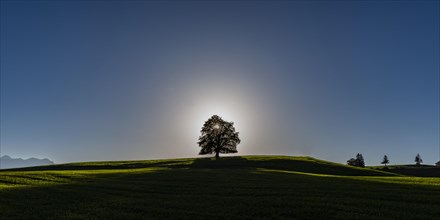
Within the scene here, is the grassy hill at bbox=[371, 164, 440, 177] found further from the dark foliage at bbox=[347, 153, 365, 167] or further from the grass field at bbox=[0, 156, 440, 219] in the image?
the grass field at bbox=[0, 156, 440, 219]

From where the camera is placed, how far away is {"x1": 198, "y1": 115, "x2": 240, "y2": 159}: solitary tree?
113812mm

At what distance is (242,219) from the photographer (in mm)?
23266

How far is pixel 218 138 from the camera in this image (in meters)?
114

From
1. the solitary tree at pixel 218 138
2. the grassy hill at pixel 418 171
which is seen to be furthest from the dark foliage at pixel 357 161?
the solitary tree at pixel 218 138

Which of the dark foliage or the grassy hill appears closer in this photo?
the grassy hill

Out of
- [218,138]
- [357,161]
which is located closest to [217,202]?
[218,138]

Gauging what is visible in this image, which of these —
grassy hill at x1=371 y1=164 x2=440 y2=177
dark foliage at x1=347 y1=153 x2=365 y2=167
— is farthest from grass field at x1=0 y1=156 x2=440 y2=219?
dark foliage at x1=347 y1=153 x2=365 y2=167

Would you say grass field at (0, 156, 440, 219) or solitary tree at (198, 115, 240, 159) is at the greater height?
solitary tree at (198, 115, 240, 159)

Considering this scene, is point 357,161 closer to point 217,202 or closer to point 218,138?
point 218,138

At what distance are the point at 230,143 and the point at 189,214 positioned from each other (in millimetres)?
89765

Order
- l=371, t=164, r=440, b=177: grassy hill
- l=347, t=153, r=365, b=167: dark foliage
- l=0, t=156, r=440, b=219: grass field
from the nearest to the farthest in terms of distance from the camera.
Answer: l=0, t=156, r=440, b=219: grass field < l=371, t=164, r=440, b=177: grassy hill < l=347, t=153, r=365, b=167: dark foliage

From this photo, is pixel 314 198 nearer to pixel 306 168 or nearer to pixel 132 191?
pixel 132 191

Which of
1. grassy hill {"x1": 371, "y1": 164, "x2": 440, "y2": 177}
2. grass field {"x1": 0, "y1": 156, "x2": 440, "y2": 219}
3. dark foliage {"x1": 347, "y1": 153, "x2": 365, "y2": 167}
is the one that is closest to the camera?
grass field {"x1": 0, "y1": 156, "x2": 440, "y2": 219}

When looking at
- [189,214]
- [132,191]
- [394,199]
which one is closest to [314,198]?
[394,199]
